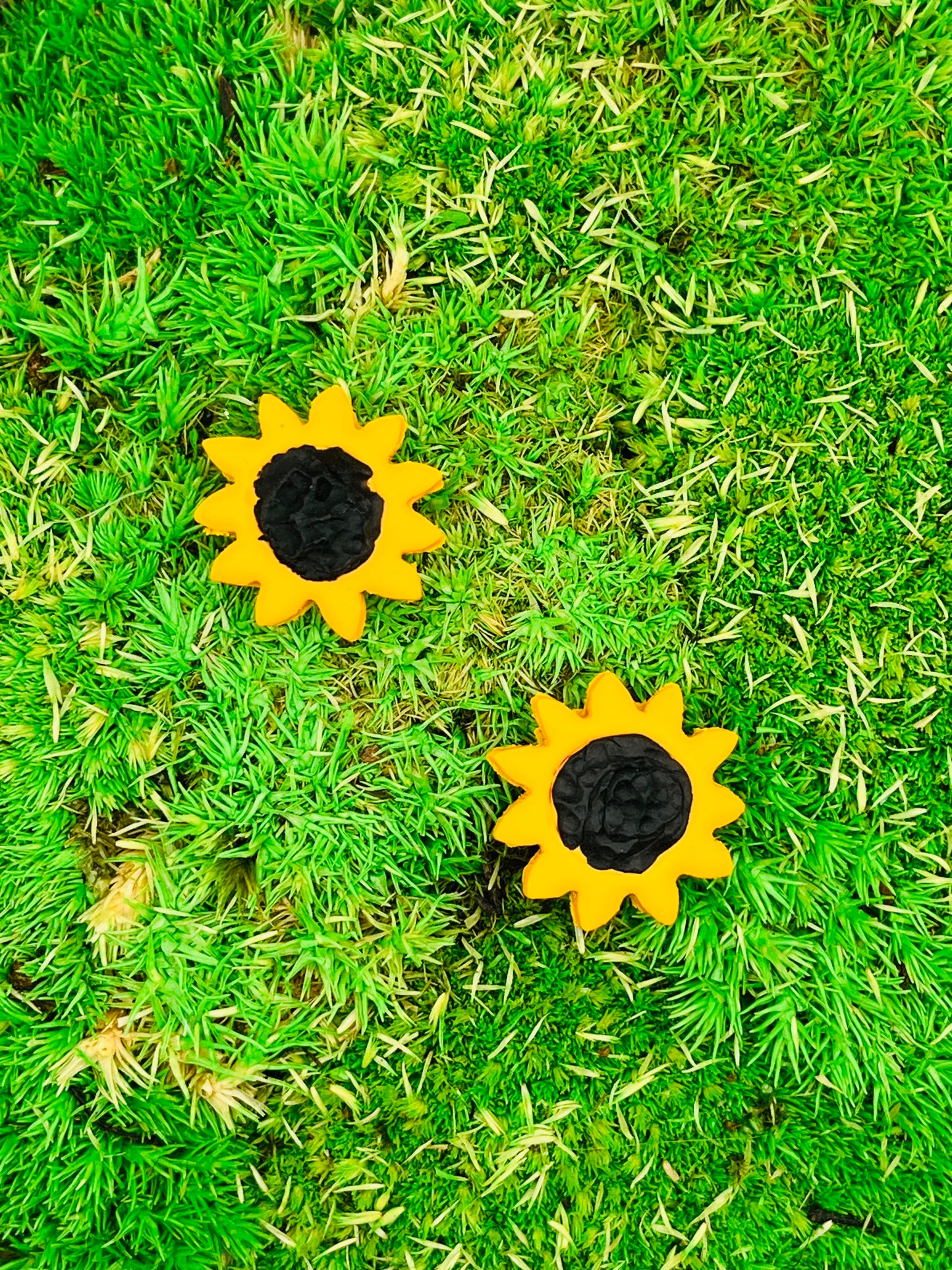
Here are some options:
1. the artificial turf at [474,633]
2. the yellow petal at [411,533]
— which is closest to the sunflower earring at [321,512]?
the yellow petal at [411,533]

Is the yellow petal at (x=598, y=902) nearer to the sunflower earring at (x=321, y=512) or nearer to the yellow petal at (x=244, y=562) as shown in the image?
the sunflower earring at (x=321, y=512)

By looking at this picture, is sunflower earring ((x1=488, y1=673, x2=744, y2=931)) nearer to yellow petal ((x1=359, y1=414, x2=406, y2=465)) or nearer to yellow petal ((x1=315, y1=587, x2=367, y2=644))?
yellow petal ((x1=315, y1=587, x2=367, y2=644))

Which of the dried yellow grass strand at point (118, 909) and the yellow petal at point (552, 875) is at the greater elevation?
the yellow petal at point (552, 875)

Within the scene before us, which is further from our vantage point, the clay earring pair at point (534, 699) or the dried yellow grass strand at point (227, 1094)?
the dried yellow grass strand at point (227, 1094)

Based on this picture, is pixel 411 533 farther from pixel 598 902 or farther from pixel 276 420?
pixel 598 902

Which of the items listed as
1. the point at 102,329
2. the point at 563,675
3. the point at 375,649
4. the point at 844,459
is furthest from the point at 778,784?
the point at 102,329
